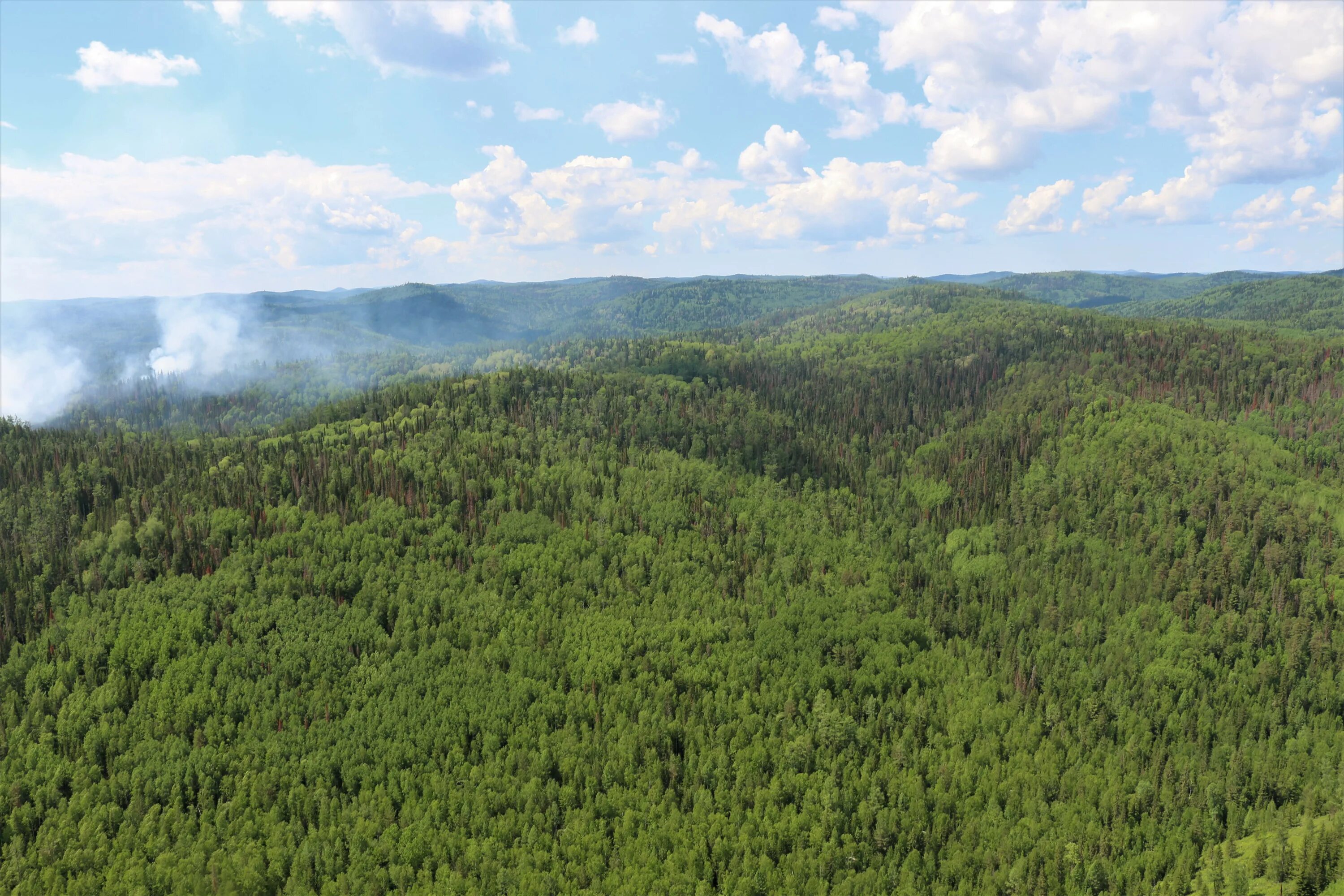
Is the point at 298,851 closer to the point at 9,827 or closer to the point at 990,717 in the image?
the point at 9,827

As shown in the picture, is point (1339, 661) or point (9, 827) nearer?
point (9, 827)

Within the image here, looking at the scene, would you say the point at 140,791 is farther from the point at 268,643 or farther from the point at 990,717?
the point at 990,717

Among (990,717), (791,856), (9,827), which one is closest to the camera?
(9,827)

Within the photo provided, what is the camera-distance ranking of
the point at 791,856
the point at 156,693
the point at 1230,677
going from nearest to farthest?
the point at 791,856, the point at 156,693, the point at 1230,677

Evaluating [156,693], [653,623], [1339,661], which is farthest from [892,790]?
[156,693]

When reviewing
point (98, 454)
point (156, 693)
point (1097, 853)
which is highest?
point (98, 454)

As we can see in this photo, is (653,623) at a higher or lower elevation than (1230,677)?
higher

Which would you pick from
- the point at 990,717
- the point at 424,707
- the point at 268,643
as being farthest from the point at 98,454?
the point at 990,717
